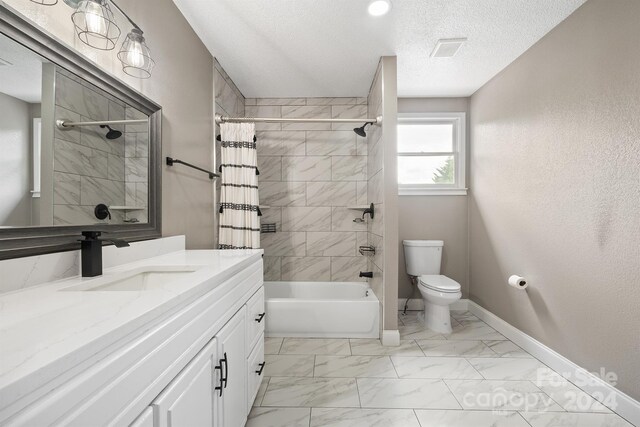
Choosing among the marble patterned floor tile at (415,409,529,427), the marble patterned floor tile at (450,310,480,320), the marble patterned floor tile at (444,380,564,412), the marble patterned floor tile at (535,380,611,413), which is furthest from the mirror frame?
the marble patterned floor tile at (450,310,480,320)

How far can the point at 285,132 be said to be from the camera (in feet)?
10.8

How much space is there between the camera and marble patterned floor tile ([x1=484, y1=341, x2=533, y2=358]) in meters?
2.26

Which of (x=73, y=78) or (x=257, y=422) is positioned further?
(x=257, y=422)

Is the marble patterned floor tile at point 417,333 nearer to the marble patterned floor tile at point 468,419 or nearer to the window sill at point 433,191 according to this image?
the marble patterned floor tile at point 468,419

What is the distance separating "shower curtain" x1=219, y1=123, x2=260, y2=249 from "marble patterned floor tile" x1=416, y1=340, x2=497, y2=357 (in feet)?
5.49

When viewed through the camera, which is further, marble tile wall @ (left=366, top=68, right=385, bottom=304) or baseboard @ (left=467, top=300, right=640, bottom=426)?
marble tile wall @ (left=366, top=68, right=385, bottom=304)

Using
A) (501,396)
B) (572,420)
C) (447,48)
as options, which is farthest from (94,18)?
(572,420)

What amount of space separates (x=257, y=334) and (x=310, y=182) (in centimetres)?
197

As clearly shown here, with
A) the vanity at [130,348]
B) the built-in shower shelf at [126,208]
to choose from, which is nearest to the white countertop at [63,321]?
the vanity at [130,348]

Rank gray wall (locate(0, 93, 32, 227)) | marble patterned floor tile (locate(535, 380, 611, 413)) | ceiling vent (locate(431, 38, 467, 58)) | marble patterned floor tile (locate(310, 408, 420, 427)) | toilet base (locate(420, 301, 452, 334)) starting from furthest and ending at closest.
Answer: toilet base (locate(420, 301, 452, 334)), ceiling vent (locate(431, 38, 467, 58)), marble patterned floor tile (locate(535, 380, 611, 413)), marble patterned floor tile (locate(310, 408, 420, 427)), gray wall (locate(0, 93, 32, 227))

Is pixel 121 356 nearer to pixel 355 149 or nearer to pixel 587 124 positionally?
pixel 587 124

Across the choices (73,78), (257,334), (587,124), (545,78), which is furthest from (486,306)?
(73,78)

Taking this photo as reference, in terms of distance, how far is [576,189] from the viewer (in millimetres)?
1836

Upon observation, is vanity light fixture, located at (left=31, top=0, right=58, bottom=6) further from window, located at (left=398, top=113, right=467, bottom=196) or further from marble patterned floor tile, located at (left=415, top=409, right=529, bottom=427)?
window, located at (left=398, top=113, right=467, bottom=196)
